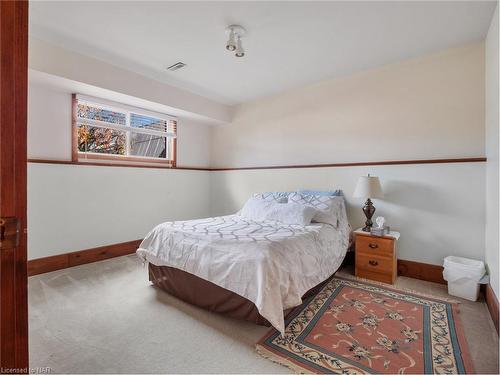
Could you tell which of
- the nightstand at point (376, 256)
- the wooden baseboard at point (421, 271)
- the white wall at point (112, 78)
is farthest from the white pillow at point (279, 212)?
the white wall at point (112, 78)

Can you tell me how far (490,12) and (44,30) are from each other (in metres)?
3.91

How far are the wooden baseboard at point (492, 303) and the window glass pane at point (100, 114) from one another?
4.48 m

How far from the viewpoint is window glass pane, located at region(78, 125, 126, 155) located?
10.6ft

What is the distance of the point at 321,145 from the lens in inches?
138

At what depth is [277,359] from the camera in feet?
4.89

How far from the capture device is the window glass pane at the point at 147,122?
145 inches

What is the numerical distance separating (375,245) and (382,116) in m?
1.56

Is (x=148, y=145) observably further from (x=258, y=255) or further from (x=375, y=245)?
(x=375, y=245)

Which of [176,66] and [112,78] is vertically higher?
[176,66]

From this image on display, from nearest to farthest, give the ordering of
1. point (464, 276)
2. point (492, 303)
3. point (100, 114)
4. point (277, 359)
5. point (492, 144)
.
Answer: point (277, 359), point (492, 303), point (492, 144), point (464, 276), point (100, 114)

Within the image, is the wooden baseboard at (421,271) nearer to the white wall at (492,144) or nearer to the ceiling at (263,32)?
the white wall at (492,144)

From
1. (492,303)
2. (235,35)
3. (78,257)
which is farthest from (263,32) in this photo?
(78,257)

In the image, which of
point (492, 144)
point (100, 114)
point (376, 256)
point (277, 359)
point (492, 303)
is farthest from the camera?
point (100, 114)

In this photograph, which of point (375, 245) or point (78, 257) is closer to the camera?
point (375, 245)
